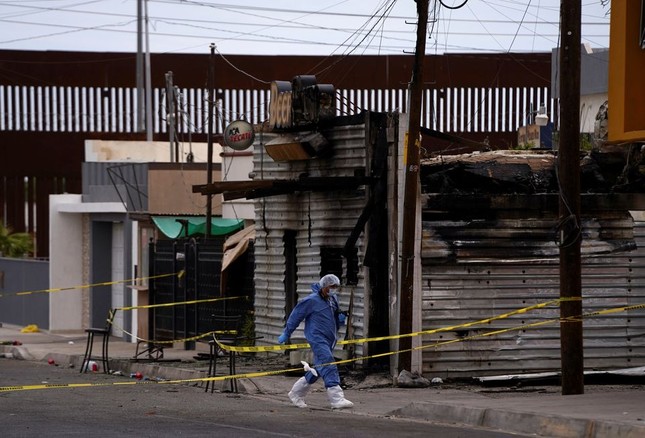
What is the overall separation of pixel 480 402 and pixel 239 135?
1118cm

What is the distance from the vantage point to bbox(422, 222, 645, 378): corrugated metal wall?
19.9 m

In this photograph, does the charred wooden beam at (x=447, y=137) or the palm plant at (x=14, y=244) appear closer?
the charred wooden beam at (x=447, y=137)

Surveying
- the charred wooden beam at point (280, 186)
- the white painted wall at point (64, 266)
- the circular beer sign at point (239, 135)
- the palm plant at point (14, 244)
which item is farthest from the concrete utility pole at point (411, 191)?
the palm plant at point (14, 244)

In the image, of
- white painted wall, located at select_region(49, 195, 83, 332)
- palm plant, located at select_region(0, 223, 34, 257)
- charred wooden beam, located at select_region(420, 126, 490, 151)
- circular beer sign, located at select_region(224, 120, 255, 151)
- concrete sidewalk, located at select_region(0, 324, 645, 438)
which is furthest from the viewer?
palm plant, located at select_region(0, 223, 34, 257)

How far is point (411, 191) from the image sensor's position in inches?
750

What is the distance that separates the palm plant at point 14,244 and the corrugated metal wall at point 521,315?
29.3 metres

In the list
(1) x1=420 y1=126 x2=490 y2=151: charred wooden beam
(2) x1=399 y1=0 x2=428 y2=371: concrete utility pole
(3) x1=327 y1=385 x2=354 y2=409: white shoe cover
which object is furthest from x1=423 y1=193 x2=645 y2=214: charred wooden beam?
(3) x1=327 y1=385 x2=354 y2=409: white shoe cover

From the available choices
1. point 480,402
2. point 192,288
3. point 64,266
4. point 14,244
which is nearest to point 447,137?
point 480,402

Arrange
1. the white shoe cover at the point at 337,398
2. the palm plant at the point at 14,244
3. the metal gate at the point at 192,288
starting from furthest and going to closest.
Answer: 1. the palm plant at the point at 14,244
2. the metal gate at the point at 192,288
3. the white shoe cover at the point at 337,398

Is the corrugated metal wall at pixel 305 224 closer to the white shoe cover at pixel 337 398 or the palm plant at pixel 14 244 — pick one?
the white shoe cover at pixel 337 398

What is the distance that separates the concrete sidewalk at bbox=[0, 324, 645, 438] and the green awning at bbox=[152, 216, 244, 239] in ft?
18.6

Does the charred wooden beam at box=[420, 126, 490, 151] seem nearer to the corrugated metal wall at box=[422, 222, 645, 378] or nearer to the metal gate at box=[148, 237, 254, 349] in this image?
the corrugated metal wall at box=[422, 222, 645, 378]

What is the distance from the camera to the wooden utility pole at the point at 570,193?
1565 cm

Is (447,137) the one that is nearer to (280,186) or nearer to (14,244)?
(280,186)
